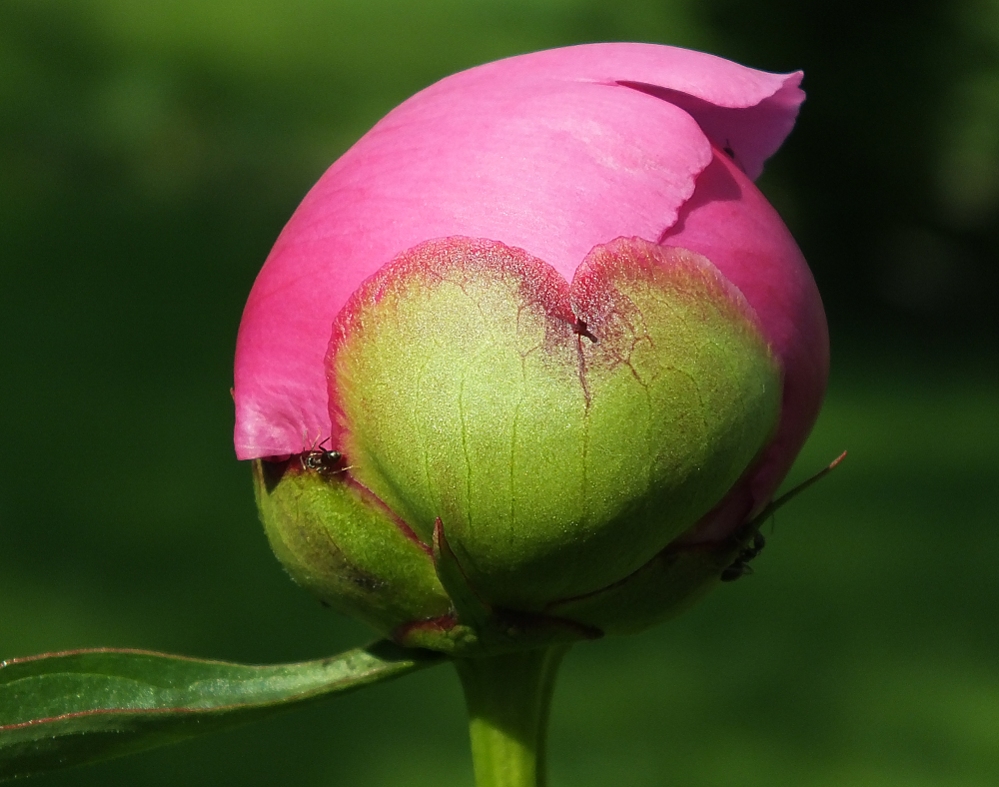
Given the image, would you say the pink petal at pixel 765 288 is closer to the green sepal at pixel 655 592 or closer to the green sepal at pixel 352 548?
the green sepal at pixel 655 592

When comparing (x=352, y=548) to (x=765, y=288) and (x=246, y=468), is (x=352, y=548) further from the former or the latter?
(x=246, y=468)

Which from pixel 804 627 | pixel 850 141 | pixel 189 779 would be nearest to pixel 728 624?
pixel 804 627

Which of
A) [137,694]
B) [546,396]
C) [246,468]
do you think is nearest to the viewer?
[546,396]

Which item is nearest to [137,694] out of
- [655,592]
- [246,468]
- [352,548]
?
[352,548]

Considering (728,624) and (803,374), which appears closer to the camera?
(803,374)

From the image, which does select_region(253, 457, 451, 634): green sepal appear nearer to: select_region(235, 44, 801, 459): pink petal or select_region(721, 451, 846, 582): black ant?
select_region(235, 44, 801, 459): pink petal

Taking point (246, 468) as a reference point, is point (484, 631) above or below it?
above

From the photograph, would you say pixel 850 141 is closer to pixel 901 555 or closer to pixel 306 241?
pixel 901 555
